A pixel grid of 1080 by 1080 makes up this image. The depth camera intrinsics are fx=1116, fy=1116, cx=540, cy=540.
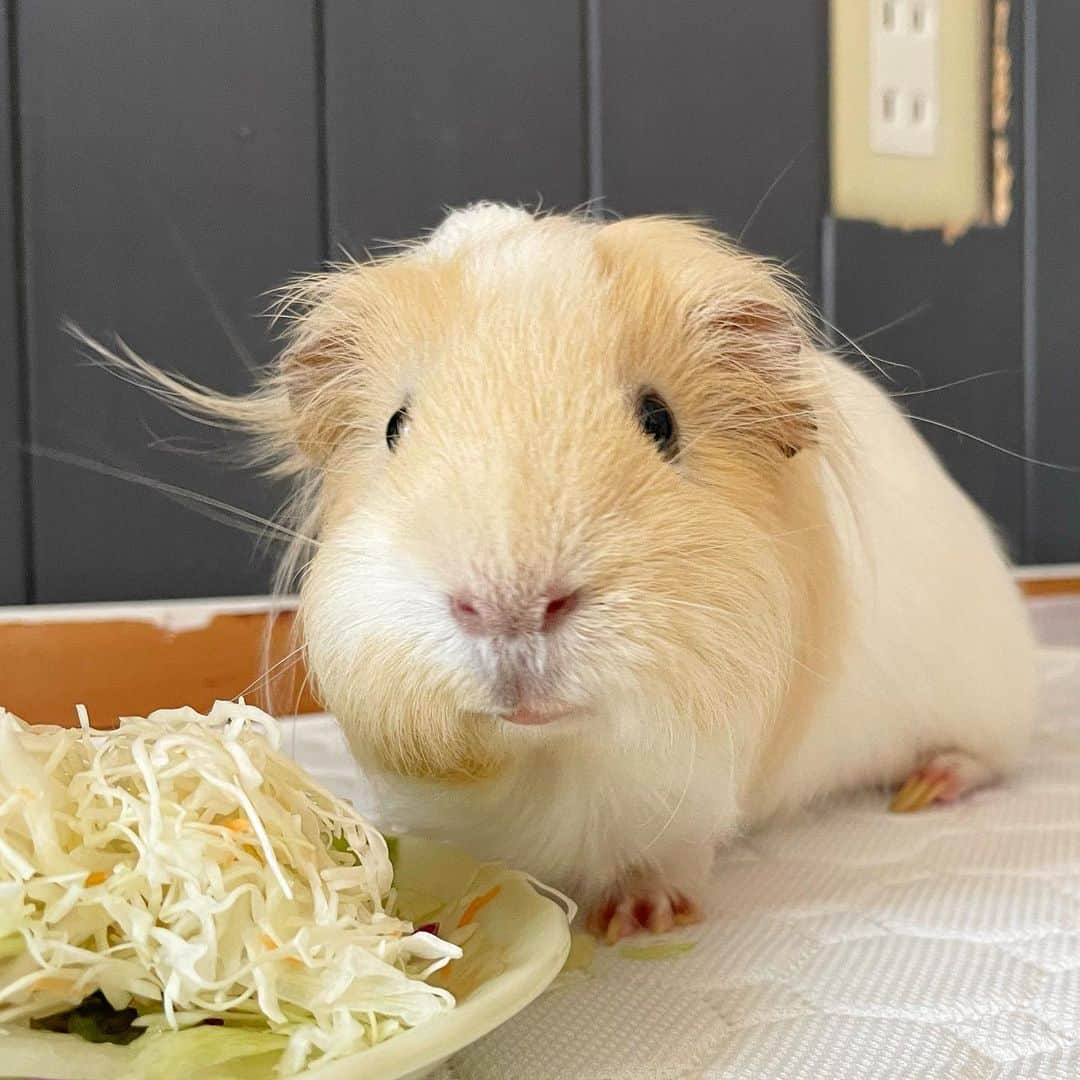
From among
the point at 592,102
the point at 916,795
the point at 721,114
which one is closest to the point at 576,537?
the point at 916,795

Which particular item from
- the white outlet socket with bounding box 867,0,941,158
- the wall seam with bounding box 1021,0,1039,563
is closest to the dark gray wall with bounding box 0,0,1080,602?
the white outlet socket with bounding box 867,0,941,158

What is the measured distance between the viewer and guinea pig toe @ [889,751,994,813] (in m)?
1.26

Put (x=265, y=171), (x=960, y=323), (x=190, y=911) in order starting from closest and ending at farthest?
1. (x=190, y=911)
2. (x=265, y=171)
3. (x=960, y=323)

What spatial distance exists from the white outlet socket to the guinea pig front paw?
168 cm

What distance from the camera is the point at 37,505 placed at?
1635 millimetres

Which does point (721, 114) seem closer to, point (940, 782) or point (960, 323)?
point (960, 323)

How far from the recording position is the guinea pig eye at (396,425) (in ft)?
2.71

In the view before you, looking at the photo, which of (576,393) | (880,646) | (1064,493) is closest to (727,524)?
(576,393)

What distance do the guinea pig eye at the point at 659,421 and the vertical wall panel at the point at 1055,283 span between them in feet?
5.76

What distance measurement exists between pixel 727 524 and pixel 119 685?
1.13 meters

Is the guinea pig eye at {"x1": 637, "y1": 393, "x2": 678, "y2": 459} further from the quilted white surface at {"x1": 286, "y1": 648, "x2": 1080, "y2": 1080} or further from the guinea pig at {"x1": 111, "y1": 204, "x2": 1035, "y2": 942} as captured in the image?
the quilted white surface at {"x1": 286, "y1": 648, "x2": 1080, "y2": 1080}

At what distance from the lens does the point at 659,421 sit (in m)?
0.80

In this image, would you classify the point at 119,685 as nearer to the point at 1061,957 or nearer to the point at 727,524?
the point at 727,524

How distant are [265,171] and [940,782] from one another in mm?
1294
